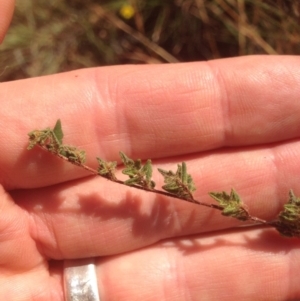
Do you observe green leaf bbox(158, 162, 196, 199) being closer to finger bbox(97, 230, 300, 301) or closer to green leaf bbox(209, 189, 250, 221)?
green leaf bbox(209, 189, 250, 221)

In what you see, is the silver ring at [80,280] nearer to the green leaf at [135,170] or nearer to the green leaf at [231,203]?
the green leaf at [135,170]

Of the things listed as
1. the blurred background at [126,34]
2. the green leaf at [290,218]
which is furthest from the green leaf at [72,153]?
the blurred background at [126,34]

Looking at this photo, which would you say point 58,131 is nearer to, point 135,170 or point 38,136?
point 38,136

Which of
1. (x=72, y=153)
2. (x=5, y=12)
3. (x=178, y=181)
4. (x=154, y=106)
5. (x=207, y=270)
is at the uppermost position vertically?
(x=5, y=12)

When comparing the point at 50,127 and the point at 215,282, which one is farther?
the point at 215,282

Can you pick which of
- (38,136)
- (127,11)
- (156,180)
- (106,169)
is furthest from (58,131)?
(127,11)

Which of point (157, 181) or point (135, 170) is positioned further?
point (157, 181)

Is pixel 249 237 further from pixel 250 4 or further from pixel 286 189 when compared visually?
pixel 250 4

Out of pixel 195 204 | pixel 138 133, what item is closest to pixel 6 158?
pixel 138 133
